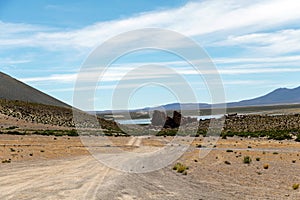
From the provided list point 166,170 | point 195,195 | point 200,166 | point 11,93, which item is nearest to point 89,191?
point 195,195

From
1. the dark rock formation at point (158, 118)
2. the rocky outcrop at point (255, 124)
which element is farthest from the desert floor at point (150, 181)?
the dark rock formation at point (158, 118)

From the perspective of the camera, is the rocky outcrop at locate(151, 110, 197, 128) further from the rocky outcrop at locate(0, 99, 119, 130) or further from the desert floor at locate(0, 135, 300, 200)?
the desert floor at locate(0, 135, 300, 200)

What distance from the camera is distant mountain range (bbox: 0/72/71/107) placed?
14650cm

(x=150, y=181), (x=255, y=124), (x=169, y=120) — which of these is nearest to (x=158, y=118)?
(x=169, y=120)

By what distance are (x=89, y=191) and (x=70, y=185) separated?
5.70ft

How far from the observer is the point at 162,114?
369ft

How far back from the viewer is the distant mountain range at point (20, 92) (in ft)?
481

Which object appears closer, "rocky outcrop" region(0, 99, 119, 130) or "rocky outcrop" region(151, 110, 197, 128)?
"rocky outcrop" region(151, 110, 197, 128)

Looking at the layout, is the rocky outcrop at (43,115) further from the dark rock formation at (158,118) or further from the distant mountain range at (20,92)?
the distant mountain range at (20,92)

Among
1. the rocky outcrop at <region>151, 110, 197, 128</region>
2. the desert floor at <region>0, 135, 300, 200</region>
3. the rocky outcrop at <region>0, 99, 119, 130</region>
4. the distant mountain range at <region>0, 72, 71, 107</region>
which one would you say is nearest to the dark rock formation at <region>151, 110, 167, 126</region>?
the rocky outcrop at <region>151, 110, 197, 128</region>

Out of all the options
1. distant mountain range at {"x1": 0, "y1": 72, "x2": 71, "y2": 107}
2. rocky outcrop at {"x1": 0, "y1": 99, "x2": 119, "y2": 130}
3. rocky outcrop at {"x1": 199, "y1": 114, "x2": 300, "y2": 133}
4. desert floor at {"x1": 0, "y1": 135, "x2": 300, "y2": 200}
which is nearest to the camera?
desert floor at {"x1": 0, "y1": 135, "x2": 300, "y2": 200}

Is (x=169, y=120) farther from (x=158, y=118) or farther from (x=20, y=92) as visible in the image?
(x=20, y=92)

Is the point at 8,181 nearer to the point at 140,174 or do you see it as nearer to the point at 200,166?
the point at 140,174

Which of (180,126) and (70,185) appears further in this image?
(180,126)
